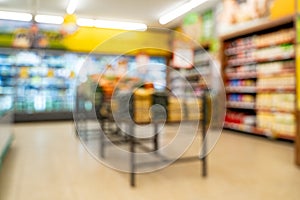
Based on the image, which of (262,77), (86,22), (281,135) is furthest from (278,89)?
(86,22)

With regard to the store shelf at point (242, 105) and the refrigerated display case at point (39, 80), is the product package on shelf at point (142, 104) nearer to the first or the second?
the store shelf at point (242, 105)

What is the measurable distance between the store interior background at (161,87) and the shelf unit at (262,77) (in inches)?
0.8

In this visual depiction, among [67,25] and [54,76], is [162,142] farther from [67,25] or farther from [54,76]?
[54,76]

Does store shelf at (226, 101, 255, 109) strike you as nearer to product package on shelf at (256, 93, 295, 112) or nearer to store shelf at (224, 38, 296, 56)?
product package on shelf at (256, 93, 295, 112)

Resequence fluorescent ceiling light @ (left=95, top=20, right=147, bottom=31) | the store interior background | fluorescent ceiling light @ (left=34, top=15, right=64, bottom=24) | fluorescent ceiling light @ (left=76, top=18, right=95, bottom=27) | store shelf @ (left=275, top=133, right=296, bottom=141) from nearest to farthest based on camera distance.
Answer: the store interior background, store shelf @ (left=275, top=133, right=296, bottom=141), fluorescent ceiling light @ (left=34, top=15, right=64, bottom=24), fluorescent ceiling light @ (left=76, top=18, right=95, bottom=27), fluorescent ceiling light @ (left=95, top=20, right=147, bottom=31)

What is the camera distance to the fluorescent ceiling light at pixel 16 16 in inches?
273

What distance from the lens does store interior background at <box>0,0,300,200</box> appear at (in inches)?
82.4

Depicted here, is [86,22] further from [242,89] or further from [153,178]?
[153,178]

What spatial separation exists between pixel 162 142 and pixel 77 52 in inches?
204

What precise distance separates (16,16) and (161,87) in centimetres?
677

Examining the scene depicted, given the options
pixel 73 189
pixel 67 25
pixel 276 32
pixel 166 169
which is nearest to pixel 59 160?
pixel 73 189

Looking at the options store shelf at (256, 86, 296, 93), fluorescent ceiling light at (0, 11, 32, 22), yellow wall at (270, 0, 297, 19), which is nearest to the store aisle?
store shelf at (256, 86, 296, 93)

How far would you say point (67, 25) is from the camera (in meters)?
5.07

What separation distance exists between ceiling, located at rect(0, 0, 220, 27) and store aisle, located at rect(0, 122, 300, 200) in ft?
12.9
